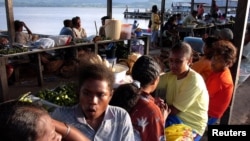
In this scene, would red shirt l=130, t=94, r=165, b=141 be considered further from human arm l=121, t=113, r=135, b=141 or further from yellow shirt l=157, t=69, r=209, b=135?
yellow shirt l=157, t=69, r=209, b=135

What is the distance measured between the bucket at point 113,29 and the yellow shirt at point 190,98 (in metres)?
2.34

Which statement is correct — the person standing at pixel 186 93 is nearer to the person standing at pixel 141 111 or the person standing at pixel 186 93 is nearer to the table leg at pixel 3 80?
the person standing at pixel 141 111

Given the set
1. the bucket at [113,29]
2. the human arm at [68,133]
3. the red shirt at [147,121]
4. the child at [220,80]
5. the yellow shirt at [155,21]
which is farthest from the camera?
the yellow shirt at [155,21]

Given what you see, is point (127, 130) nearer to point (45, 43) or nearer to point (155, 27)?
point (45, 43)

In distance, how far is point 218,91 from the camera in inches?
119

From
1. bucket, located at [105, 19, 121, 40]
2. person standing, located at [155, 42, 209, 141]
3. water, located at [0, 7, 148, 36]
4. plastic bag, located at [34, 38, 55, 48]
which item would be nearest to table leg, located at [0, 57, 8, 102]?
plastic bag, located at [34, 38, 55, 48]

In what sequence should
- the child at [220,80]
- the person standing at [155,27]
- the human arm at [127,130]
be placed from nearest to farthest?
the human arm at [127,130], the child at [220,80], the person standing at [155,27]

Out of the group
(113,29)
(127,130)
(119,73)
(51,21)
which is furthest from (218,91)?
(51,21)

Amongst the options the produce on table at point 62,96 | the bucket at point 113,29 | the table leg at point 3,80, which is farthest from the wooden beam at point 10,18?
the produce on table at point 62,96

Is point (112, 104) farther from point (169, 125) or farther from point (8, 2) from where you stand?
point (8, 2)

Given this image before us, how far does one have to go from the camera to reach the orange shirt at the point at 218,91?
3.01 m

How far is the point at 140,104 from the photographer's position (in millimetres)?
1915

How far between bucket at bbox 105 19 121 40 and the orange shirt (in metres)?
2.24

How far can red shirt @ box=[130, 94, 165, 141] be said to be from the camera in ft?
6.15
